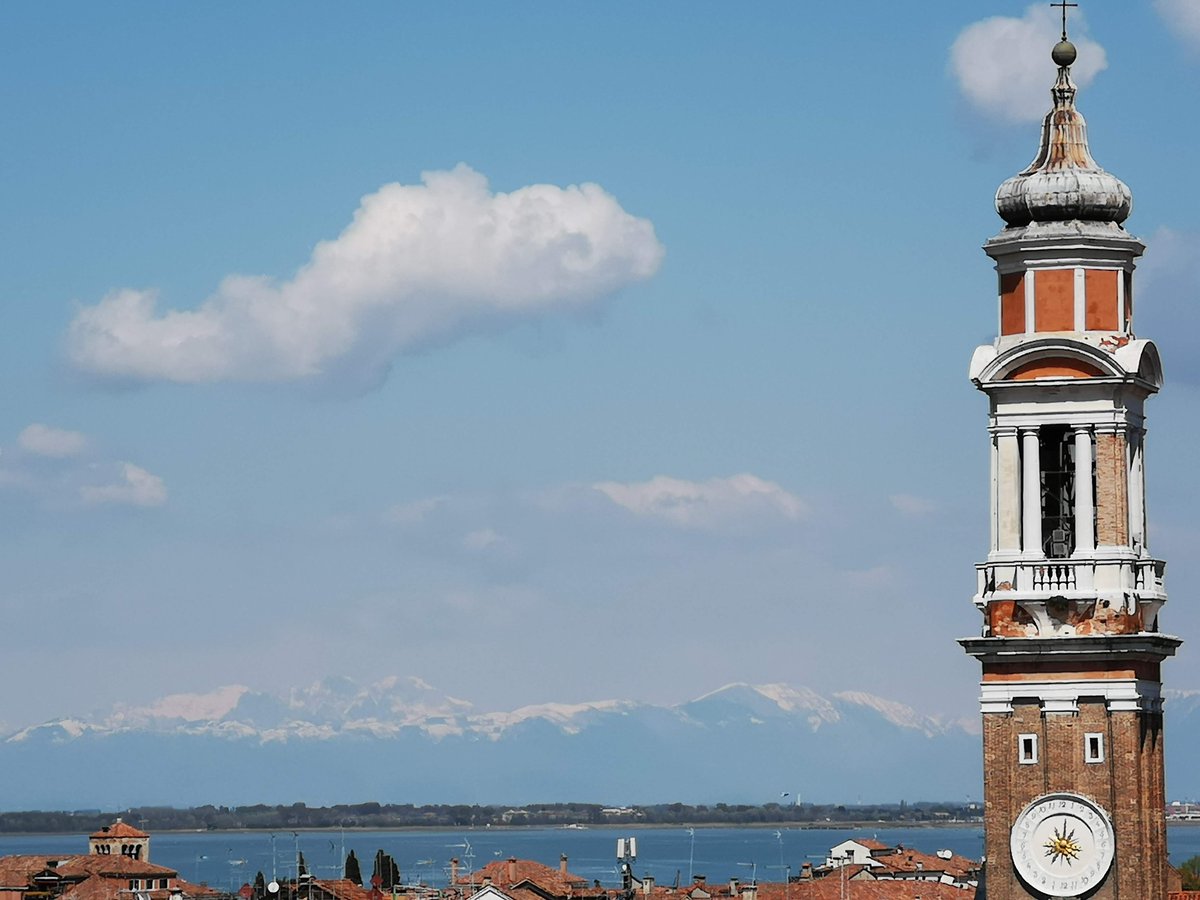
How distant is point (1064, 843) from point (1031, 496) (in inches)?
165

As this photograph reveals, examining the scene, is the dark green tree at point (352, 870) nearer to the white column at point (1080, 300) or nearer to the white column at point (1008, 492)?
the white column at point (1008, 492)

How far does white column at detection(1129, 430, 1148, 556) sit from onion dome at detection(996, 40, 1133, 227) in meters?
2.79

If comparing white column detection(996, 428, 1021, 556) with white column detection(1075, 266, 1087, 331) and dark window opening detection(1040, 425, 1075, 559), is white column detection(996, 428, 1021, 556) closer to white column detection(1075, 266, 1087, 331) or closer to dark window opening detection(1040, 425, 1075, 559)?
dark window opening detection(1040, 425, 1075, 559)

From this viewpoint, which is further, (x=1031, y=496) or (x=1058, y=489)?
(x=1058, y=489)

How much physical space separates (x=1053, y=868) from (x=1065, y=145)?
29.6 ft

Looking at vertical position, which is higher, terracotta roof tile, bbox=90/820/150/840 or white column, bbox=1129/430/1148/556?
white column, bbox=1129/430/1148/556

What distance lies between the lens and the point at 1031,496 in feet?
115

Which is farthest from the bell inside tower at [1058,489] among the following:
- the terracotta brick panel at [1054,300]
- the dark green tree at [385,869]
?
the dark green tree at [385,869]

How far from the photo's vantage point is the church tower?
114ft

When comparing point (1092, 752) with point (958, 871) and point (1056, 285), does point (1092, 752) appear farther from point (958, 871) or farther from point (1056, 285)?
point (958, 871)

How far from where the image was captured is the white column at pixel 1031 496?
35.1m

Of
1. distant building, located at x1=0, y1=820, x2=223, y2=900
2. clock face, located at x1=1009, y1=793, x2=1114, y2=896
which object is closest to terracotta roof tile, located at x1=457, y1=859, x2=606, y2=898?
distant building, located at x1=0, y1=820, x2=223, y2=900

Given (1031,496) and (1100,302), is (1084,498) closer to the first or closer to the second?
(1031,496)

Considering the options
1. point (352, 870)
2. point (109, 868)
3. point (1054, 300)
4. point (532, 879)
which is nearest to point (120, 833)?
point (352, 870)
